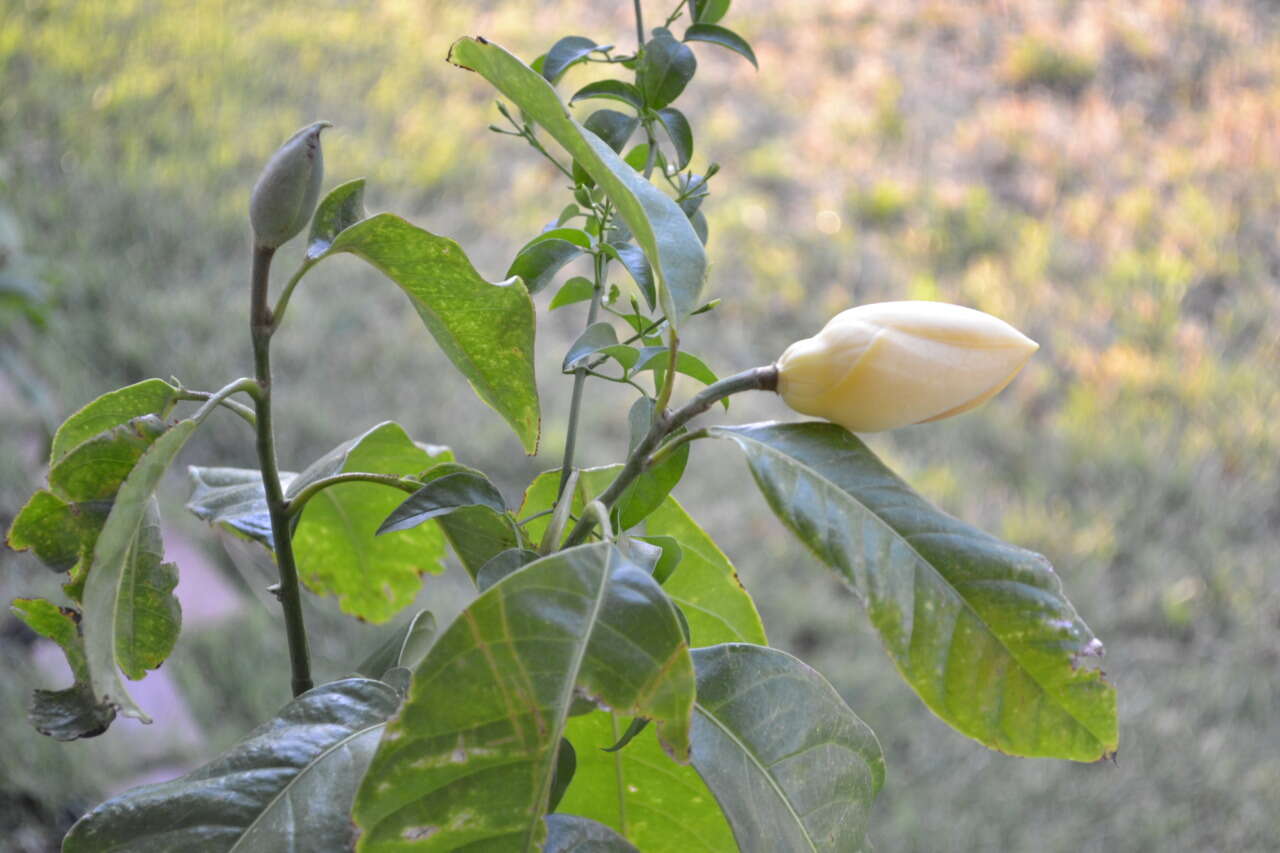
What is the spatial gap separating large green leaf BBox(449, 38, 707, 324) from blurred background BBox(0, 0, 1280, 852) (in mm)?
1069

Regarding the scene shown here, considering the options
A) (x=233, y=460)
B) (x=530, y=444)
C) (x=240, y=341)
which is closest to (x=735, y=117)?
(x=240, y=341)

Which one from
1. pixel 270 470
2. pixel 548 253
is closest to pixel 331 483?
pixel 270 470

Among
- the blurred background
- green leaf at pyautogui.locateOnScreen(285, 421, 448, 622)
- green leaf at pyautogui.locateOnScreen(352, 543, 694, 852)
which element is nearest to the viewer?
green leaf at pyautogui.locateOnScreen(352, 543, 694, 852)

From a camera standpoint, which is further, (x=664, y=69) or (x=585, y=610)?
(x=664, y=69)

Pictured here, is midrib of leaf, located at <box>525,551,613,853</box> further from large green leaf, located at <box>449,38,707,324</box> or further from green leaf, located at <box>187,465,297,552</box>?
green leaf, located at <box>187,465,297,552</box>

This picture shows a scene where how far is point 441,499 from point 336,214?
0.12 metres

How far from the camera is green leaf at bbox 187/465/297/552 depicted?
563 mm

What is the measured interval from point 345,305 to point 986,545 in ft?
6.95

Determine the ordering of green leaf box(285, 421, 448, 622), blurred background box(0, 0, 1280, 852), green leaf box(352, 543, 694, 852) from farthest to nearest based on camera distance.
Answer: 1. blurred background box(0, 0, 1280, 852)
2. green leaf box(285, 421, 448, 622)
3. green leaf box(352, 543, 694, 852)

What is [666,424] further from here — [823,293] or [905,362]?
[823,293]

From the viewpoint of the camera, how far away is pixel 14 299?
4.30 ft

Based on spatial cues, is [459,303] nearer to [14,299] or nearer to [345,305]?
[14,299]

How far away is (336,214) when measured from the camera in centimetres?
49

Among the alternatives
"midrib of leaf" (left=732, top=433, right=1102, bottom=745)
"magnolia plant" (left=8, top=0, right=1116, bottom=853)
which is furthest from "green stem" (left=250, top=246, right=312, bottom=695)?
"midrib of leaf" (left=732, top=433, right=1102, bottom=745)
